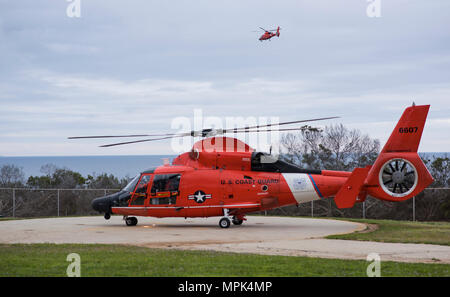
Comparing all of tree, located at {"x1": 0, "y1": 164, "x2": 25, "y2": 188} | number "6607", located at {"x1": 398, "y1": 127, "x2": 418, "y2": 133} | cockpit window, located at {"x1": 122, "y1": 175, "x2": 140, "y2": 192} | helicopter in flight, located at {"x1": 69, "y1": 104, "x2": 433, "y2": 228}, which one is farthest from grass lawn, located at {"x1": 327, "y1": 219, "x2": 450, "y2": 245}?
tree, located at {"x1": 0, "y1": 164, "x2": 25, "y2": 188}

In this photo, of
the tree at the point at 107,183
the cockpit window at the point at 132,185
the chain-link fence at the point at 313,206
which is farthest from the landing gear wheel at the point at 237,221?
the tree at the point at 107,183

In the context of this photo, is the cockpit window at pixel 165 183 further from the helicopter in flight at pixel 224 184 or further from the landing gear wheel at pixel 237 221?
the landing gear wheel at pixel 237 221

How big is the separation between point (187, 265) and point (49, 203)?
28.6 meters

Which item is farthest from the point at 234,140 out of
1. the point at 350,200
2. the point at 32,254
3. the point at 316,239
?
the point at 32,254

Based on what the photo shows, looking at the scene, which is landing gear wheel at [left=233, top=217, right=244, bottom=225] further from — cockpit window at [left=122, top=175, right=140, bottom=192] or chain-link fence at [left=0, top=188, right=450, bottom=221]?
chain-link fence at [left=0, top=188, right=450, bottom=221]

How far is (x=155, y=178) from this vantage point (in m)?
21.2

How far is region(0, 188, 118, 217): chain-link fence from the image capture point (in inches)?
1407

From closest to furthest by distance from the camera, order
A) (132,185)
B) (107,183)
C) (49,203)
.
Answer: (132,185), (49,203), (107,183)

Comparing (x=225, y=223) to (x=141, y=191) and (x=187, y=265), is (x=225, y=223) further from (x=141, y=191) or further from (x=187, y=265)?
(x=187, y=265)

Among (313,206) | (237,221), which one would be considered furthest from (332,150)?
(237,221)

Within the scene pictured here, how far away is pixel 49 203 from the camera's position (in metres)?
36.7

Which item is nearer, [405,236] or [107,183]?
[405,236]

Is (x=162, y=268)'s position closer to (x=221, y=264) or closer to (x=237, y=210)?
(x=221, y=264)
